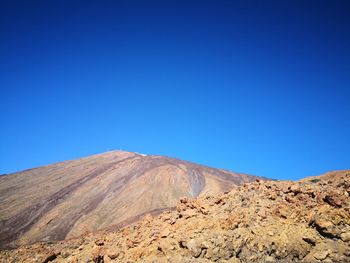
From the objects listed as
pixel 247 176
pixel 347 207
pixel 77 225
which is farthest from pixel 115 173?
pixel 347 207

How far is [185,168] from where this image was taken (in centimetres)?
7612

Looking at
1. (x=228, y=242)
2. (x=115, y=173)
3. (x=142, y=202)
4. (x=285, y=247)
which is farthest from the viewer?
(x=115, y=173)

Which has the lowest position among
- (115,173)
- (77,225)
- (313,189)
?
(77,225)

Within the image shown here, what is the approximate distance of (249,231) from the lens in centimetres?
1164

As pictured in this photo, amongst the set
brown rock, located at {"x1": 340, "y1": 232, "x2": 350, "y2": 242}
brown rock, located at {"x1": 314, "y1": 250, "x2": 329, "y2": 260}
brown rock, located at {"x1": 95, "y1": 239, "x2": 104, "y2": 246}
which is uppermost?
brown rock, located at {"x1": 340, "y1": 232, "x2": 350, "y2": 242}

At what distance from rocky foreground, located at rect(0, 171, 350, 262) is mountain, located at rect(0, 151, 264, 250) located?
33246mm

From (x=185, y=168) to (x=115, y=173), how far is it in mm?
14791

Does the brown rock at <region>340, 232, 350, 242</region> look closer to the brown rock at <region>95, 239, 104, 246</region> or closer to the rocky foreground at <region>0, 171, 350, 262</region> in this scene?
the rocky foreground at <region>0, 171, 350, 262</region>

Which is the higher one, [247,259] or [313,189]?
[313,189]

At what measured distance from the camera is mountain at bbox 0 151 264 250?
178 feet

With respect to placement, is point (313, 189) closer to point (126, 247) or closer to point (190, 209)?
point (190, 209)

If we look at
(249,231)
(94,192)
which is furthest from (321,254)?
(94,192)

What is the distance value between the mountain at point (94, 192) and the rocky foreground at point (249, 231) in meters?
33.2

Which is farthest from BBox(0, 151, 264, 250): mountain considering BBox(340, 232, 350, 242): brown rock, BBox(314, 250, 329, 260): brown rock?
BBox(340, 232, 350, 242): brown rock
